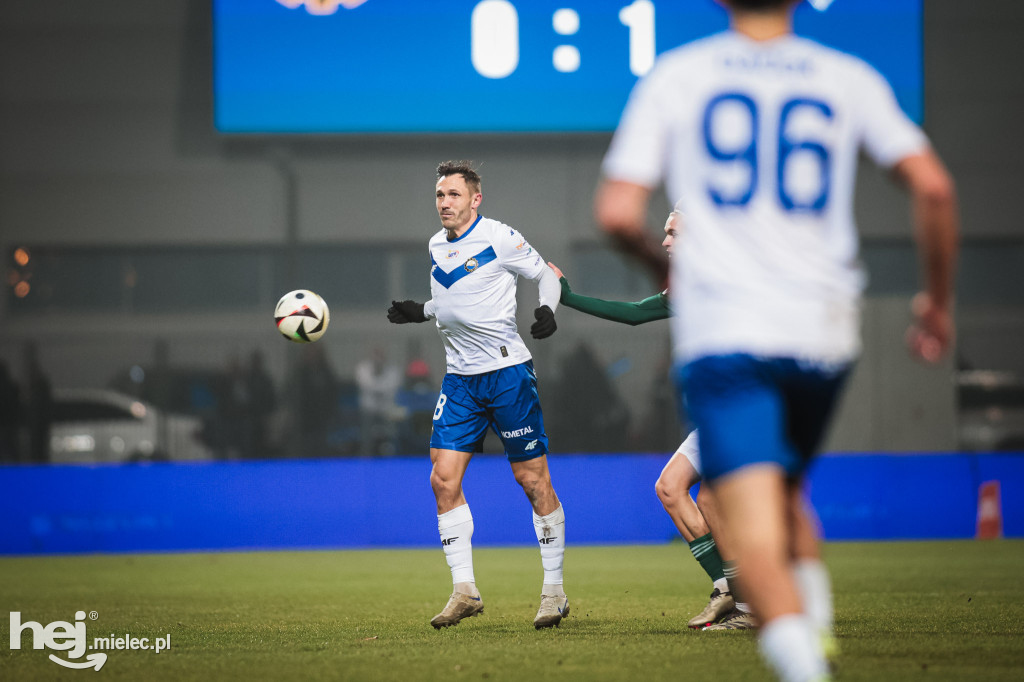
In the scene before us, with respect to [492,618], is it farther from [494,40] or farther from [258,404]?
[494,40]

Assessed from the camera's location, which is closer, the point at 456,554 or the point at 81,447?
the point at 456,554

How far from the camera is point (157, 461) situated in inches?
567

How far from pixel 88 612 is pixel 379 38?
9.34m

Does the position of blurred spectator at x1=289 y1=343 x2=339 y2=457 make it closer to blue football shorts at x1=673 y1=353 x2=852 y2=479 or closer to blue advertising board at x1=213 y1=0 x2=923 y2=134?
blue advertising board at x1=213 y1=0 x2=923 y2=134

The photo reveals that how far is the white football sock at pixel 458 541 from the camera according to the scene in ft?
19.3

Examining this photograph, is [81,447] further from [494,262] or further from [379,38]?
[494,262]

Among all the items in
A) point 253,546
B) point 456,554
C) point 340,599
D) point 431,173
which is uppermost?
point 431,173

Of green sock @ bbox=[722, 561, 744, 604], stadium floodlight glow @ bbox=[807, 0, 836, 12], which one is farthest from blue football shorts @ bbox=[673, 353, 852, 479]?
stadium floodlight glow @ bbox=[807, 0, 836, 12]

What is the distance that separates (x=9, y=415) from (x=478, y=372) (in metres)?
10.1

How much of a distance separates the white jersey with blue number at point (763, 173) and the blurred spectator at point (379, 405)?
11.9 m

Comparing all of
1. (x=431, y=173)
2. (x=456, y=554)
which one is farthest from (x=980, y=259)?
(x=456, y=554)

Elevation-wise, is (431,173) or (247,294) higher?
(431,173)

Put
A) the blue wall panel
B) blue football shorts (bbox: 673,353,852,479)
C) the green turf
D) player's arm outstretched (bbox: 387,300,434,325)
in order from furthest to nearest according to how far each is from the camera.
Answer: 1. the blue wall panel
2. player's arm outstretched (bbox: 387,300,434,325)
3. the green turf
4. blue football shorts (bbox: 673,353,852,479)

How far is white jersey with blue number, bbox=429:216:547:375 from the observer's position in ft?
19.9
